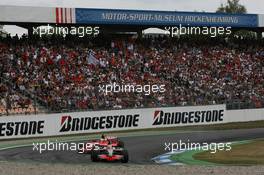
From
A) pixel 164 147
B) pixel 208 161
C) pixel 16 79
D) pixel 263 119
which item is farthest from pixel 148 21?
pixel 208 161

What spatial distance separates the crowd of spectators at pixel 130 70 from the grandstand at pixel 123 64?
47 mm

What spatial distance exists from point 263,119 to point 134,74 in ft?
28.0

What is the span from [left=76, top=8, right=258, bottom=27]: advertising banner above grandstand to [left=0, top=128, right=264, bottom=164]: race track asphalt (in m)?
11.7

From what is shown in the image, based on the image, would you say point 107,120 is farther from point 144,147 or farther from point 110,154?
point 110,154

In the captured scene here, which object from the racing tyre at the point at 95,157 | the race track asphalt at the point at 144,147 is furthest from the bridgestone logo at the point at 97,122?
the racing tyre at the point at 95,157

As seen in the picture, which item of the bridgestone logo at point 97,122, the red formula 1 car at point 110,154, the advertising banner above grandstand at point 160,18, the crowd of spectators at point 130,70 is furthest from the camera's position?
the advertising banner above grandstand at point 160,18

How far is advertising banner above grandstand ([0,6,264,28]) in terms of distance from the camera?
116 ft

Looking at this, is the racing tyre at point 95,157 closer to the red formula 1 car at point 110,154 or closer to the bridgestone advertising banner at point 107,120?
the red formula 1 car at point 110,154

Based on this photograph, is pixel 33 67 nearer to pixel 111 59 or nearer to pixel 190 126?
pixel 111 59

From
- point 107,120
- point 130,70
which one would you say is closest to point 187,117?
point 130,70

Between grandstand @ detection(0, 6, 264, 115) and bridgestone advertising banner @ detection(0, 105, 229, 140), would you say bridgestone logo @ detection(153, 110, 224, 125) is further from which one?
grandstand @ detection(0, 6, 264, 115)

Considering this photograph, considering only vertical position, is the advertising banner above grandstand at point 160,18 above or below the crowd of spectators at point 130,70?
above

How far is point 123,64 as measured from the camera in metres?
35.2

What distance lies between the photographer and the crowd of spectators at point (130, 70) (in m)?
29.7
